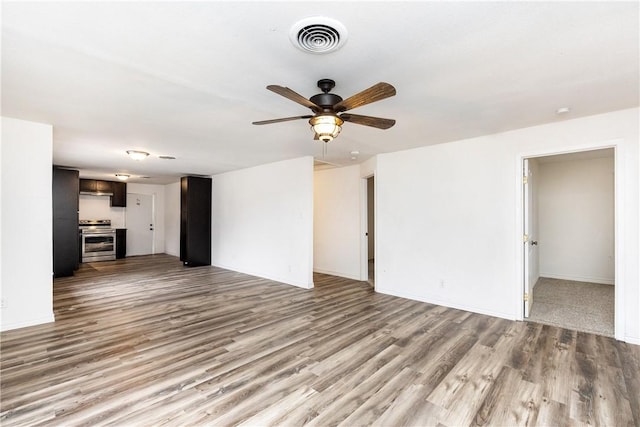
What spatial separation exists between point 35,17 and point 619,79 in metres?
4.04

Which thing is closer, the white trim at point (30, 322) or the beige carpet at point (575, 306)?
the white trim at point (30, 322)

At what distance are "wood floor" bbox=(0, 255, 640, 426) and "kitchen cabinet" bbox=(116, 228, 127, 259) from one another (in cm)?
491

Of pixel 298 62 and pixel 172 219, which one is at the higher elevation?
pixel 298 62

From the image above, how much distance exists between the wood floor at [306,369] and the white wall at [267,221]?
1.55 meters

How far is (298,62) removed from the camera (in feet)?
6.77

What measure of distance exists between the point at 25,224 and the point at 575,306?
7.36 metres

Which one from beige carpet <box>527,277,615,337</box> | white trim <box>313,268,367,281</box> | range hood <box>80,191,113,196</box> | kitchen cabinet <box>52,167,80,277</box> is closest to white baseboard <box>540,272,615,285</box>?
beige carpet <box>527,277,615,337</box>

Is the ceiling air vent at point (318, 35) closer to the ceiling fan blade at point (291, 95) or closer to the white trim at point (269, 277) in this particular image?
the ceiling fan blade at point (291, 95)

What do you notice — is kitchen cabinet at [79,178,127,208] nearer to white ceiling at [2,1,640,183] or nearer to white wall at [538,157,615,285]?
white ceiling at [2,1,640,183]

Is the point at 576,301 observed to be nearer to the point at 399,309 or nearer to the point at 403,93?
the point at 399,309

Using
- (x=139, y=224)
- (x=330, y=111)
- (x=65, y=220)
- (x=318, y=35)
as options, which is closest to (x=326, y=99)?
(x=330, y=111)

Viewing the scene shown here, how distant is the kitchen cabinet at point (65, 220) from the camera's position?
6316mm

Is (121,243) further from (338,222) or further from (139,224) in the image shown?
(338,222)

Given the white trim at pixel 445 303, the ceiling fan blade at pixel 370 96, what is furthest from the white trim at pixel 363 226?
the ceiling fan blade at pixel 370 96
